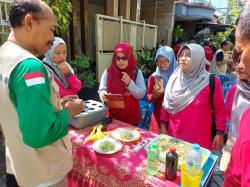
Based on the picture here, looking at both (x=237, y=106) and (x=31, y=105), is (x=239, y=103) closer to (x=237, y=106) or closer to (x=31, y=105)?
(x=237, y=106)

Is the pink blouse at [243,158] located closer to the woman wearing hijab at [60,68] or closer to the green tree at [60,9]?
the woman wearing hijab at [60,68]

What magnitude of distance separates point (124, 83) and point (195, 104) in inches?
33.6

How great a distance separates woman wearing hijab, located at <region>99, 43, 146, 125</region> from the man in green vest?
1.24 meters

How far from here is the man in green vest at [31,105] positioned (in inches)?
37.4

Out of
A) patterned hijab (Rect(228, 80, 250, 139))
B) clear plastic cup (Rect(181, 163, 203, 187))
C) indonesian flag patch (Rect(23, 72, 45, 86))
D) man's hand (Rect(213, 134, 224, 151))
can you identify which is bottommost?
man's hand (Rect(213, 134, 224, 151))

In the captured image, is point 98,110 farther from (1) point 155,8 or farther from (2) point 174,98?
(1) point 155,8

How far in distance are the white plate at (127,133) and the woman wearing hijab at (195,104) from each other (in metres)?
0.48

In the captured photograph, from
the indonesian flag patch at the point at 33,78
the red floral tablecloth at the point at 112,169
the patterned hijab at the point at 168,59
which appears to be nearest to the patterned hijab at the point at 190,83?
the patterned hijab at the point at 168,59

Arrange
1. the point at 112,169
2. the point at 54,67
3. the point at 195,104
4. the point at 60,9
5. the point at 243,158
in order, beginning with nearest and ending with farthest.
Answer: the point at 243,158, the point at 112,169, the point at 195,104, the point at 54,67, the point at 60,9

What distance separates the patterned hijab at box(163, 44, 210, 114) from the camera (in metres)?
2.00

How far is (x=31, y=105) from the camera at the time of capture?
Answer: 930 mm

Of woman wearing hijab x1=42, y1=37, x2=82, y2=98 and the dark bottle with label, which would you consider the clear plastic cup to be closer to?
the dark bottle with label

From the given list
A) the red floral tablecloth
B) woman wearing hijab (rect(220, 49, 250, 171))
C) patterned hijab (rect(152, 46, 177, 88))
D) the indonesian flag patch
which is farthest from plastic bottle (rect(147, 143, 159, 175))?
patterned hijab (rect(152, 46, 177, 88))

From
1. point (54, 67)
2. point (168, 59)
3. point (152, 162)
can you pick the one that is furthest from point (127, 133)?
point (168, 59)
